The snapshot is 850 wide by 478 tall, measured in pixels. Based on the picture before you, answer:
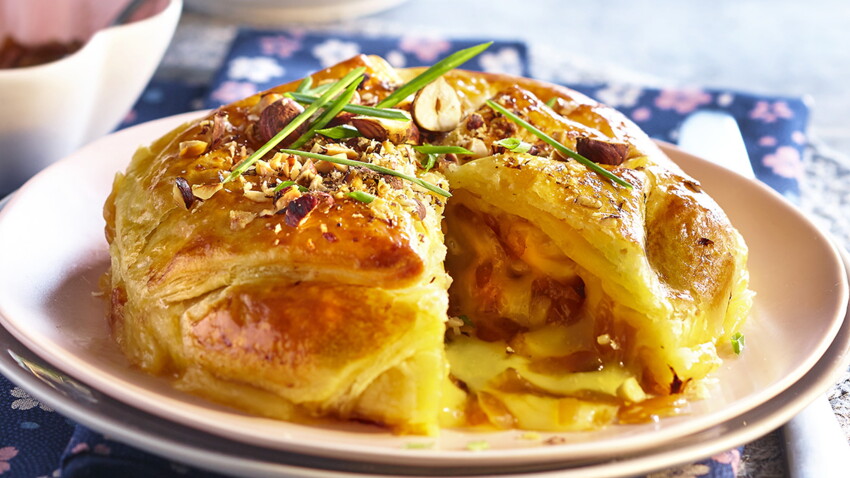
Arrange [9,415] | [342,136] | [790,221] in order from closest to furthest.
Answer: [9,415], [342,136], [790,221]

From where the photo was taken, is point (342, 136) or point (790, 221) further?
point (790, 221)

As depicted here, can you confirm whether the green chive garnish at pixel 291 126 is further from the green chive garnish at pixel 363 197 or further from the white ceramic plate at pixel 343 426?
the white ceramic plate at pixel 343 426

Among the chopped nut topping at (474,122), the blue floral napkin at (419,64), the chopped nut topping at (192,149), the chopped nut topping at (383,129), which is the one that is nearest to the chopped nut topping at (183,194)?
the chopped nut topping at (192,149)

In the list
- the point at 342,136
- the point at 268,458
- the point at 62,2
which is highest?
the point at 342,136

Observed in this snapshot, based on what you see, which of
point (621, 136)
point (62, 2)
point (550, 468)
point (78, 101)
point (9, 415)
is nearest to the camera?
point (550, 468)

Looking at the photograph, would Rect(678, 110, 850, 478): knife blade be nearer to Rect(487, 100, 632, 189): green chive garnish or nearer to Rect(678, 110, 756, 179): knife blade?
Rect(487, 100, 632, 189): green chive garnish

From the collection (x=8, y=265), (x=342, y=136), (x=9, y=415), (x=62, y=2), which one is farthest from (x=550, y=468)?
(x=62, y=2)

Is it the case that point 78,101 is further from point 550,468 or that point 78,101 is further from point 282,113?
point 550,468
